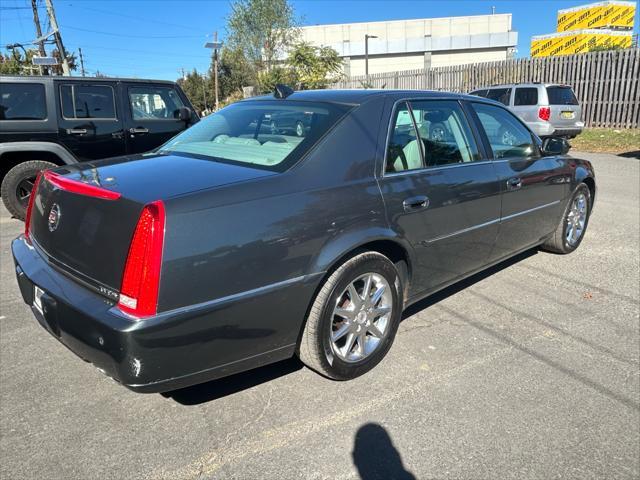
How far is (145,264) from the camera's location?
2068 millimetres

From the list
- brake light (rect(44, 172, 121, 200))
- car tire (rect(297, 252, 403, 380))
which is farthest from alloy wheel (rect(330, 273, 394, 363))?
brake light (rect(44, 172, 121, 200))

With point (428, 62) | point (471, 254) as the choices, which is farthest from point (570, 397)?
point (428, 62)

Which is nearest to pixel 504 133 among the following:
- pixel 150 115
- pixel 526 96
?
pixel 150 115

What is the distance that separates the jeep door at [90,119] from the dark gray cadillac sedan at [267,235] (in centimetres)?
407

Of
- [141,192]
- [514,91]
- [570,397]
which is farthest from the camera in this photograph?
[514,91]

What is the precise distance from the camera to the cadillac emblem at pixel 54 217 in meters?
2.54

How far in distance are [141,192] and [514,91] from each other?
13.9 metres

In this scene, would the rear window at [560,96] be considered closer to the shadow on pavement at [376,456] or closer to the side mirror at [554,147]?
the side mirror at [554,147]

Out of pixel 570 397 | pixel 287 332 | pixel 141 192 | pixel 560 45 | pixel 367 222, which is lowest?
pixel 570 397

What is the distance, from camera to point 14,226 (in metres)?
6.58

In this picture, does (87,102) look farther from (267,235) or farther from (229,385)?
(267,235)

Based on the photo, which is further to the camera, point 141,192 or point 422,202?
point 422,202

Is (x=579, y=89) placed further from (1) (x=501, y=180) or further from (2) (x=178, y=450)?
(2) (x=178, y=450)

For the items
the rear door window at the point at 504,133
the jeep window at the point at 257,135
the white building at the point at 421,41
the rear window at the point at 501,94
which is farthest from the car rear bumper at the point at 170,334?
the white building at the point at 421,41
